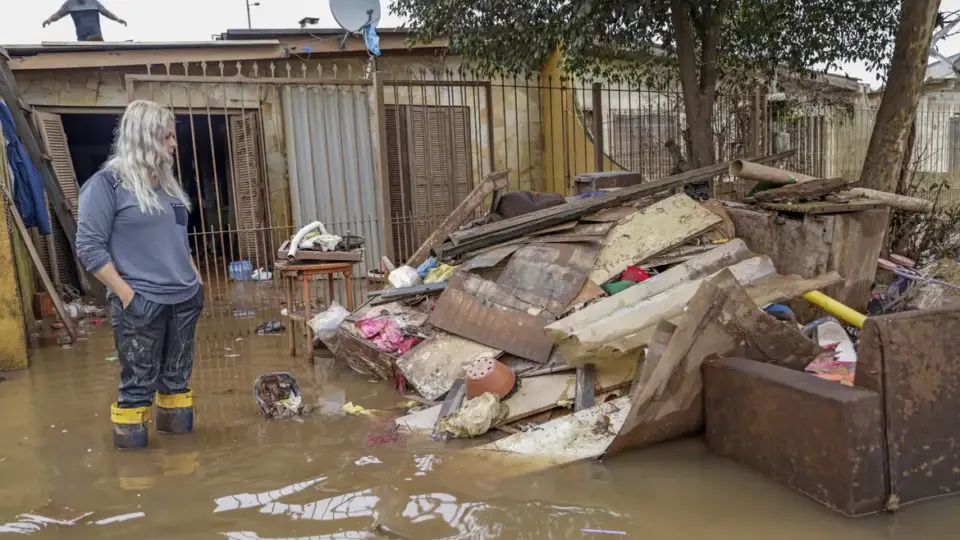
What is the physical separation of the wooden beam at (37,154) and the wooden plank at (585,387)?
6409 millimetres

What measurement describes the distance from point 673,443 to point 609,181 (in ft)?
12.1

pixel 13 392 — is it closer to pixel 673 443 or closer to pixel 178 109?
pixel 673 443

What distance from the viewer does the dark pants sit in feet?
12.3

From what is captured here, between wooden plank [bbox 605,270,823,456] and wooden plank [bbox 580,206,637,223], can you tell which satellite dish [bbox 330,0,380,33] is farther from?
wooden plank [bbox 605,270,823,456]

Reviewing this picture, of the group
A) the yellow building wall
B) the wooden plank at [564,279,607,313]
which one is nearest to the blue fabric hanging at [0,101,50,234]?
the wooden plank at [564,279,607,313]

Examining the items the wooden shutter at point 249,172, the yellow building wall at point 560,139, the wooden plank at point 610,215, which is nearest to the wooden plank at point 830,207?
the wooden plank at point 610,215

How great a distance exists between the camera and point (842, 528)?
2.79m

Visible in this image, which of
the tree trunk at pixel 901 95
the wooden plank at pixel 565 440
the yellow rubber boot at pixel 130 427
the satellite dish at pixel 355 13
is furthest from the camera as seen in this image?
the satellite dish at pixel 355 13

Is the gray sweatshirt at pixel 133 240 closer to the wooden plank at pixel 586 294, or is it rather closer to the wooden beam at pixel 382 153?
the wooden plank at pixel 586 294

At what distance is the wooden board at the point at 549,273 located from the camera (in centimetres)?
496

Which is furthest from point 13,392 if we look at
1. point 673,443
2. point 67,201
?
point 673,443

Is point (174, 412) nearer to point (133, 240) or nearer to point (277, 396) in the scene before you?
point (277, 396)

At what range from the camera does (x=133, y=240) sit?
3729 mm

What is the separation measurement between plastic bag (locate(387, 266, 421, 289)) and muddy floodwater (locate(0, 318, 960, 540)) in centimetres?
174
